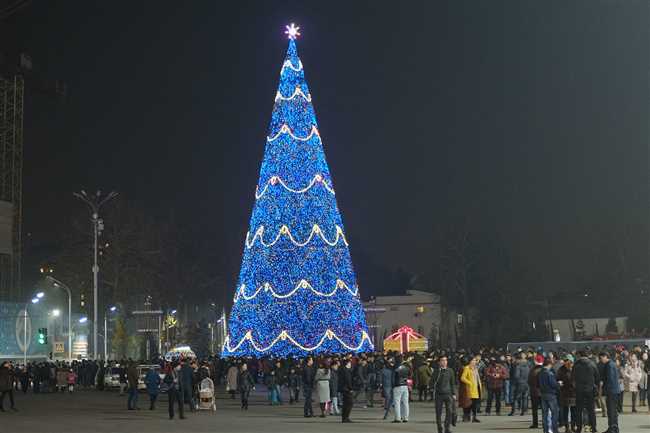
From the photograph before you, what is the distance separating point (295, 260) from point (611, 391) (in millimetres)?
26544

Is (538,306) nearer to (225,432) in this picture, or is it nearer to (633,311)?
(633,311)

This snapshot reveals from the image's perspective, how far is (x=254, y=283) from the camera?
44875 millimetres

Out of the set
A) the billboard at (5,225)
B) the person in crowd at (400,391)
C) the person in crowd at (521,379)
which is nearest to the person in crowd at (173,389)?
the person in crowd at (400,391)

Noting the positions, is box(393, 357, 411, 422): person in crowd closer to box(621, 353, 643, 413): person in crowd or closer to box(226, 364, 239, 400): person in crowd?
box(621, 353, 643, 413): person in crowd

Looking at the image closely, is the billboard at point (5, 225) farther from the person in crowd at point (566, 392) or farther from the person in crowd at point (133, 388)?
the person in crowd at point (566, 392)

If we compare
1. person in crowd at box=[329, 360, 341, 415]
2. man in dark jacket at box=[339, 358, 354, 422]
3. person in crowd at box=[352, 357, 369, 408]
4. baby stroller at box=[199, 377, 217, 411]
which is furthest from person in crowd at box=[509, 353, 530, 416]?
baby stroller at box=[199, 377, 217, 411]

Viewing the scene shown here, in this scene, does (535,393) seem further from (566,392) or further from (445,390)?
(445,390)

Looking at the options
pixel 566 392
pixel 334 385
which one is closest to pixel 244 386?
pixel 334 385

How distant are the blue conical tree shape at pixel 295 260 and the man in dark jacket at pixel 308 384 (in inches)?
580

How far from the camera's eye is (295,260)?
44344 mm

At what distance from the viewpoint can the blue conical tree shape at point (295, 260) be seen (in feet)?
145

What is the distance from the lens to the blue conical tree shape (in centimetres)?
4419

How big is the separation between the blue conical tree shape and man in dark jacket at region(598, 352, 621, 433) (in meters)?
24.8

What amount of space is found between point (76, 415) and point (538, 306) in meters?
63.1
